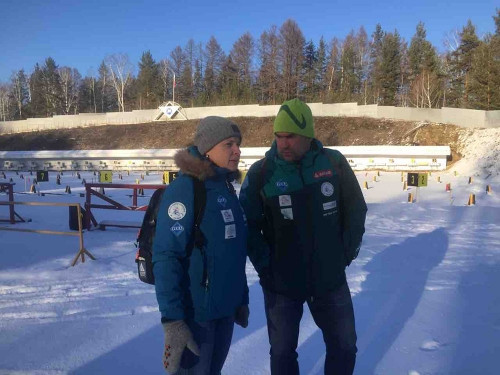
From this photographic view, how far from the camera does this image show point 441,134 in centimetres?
3459

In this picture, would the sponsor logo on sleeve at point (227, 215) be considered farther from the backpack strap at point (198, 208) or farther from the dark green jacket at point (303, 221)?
the dark green jacket at point (303, 221)

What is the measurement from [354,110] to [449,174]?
19.9 metres

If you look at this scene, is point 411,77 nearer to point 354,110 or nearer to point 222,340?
point 354,110

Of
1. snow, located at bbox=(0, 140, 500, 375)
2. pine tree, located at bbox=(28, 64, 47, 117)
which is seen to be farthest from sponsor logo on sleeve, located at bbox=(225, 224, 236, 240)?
pine tree, located at bbox=(28, 64, 47, 117)

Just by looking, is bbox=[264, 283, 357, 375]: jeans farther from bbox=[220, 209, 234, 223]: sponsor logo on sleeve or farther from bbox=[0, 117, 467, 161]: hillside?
bbox=[0, 117, 467, 161]: hillside

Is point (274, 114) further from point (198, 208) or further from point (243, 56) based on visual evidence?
point (198, 208)

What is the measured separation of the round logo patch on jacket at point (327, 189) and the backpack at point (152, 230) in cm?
83

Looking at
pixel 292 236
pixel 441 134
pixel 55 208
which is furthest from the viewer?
pixel 441 134

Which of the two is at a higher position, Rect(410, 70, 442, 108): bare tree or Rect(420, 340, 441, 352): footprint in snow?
Rect(410, 70, 442, 108): bare tree

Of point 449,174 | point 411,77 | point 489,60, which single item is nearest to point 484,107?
point 489,60

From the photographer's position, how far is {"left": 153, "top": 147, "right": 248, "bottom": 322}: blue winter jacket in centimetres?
199

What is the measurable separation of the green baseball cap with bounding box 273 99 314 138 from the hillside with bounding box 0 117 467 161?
3156 cm

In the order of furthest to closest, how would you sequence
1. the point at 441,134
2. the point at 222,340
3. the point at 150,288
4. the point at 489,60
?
the point at 489,60
the point at 441,134
the point at 150,288
the point at 222,340

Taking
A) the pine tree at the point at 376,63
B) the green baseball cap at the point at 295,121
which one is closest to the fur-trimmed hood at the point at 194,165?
the green baseball cap at the point at 295,121
